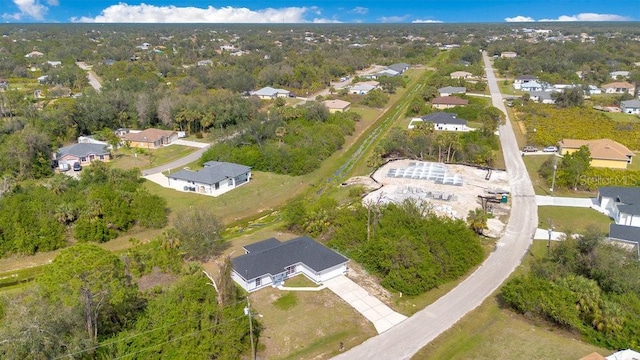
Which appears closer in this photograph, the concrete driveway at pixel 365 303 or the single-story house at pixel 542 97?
the concrete driveway at pixel 365 303

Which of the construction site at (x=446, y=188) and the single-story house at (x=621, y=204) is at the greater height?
the single-story house at (x=621, y=204)

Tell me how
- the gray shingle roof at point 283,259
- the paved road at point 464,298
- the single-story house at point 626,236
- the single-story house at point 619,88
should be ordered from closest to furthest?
the paved road at point 464,298, the gray shingle roof at point 283,259, the single-story house at point 626,236, the single-story house at point 619,88

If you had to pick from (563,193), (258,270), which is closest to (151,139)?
(258,270)

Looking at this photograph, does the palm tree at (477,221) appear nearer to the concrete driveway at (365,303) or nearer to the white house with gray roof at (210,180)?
the concrete driveway at (365,303)

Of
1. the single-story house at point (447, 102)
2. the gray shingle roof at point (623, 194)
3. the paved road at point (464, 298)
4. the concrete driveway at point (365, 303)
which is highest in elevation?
the single-story house at point (447, 102)

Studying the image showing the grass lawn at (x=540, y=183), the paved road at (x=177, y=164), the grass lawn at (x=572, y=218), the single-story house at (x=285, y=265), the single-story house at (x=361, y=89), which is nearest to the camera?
the single-story house at (x=285, y=265)

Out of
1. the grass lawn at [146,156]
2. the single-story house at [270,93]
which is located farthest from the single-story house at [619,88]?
the grass lawn at [146,156]

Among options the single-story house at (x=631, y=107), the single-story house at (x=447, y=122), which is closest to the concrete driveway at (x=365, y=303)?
the single-story house at (x=447, y=122)
